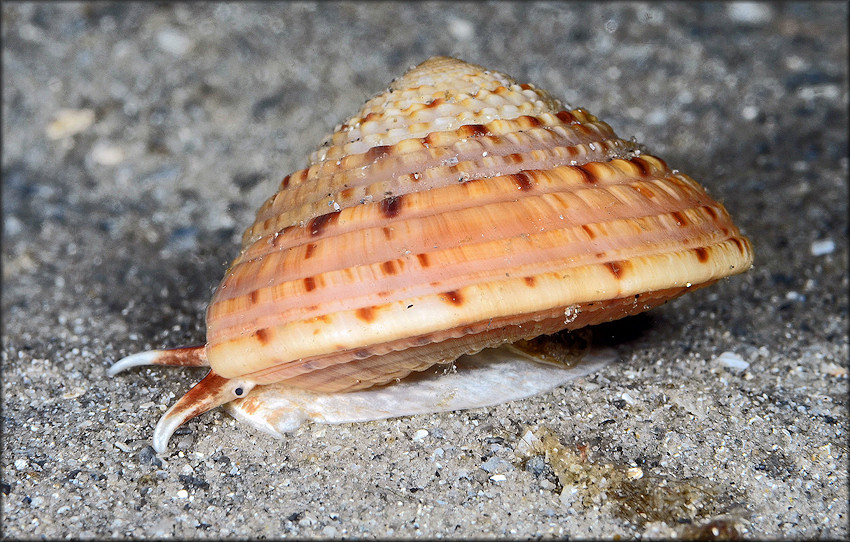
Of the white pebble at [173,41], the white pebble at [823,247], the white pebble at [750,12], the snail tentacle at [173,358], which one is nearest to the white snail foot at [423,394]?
the snail tentacle at [173,358]

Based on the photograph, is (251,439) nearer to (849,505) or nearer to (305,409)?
(305,409)

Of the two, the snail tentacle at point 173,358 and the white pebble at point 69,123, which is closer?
the snail tentacle at point 173,358

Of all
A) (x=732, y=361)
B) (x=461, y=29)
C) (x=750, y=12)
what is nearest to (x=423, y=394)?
(x=732, y=361)

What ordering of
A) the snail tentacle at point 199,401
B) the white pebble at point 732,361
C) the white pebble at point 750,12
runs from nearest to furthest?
1. the snail tentacle at point 199,401
2. the white pebble at point 732,361
3. the white pebble at point 750,12

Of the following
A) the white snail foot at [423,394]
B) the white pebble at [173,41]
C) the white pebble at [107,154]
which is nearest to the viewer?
the white snail foot at [423,394]

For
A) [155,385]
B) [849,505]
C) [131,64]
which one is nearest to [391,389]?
[155,385]

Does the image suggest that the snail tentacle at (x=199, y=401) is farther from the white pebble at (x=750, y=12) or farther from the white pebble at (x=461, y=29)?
the white pebble at (x=750, y=12)

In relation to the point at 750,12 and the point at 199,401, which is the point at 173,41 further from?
the point at 750,12
